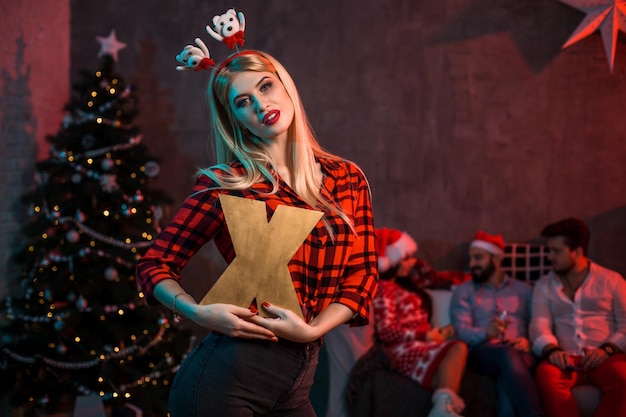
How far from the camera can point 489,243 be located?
436cm

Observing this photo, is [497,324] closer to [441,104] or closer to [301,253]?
[441,104]

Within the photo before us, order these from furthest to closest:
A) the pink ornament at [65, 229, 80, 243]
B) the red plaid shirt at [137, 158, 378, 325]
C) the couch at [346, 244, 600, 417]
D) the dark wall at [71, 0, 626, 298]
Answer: the dark wall at [71, 0, 626, 298], the pink ornament at [65, 229, 80, 243], the couch at [346, 244, 600, 417], the red plaid shirt at [137, 158, 378, 325]

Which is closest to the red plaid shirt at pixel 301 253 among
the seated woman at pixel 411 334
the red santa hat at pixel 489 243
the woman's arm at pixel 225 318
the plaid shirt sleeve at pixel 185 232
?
the plaid shirt sleeve at pixel 185 232

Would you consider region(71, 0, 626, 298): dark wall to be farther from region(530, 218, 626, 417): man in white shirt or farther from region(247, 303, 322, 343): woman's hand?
region(247, 303, 322, 343): woman's hand

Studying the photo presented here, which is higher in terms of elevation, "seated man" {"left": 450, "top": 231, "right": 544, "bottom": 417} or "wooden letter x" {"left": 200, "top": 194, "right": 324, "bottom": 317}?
"wooden letter x" {"left": 200, "top": 194, "right": 324, "bottom": 317}

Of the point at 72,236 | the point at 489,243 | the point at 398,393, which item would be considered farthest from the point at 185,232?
the point at 489,243

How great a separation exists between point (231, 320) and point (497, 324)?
286cm

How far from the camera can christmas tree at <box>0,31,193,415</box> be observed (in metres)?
4.21

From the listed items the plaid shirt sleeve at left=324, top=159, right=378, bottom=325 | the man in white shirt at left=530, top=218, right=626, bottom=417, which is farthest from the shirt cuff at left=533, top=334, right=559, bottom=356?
the plaid shirt sleeve at left=324, top=159, right=378, bottom=325

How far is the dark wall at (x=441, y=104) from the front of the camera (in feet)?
15.2

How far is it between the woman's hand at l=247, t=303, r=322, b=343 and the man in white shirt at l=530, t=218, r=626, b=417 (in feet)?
8.07

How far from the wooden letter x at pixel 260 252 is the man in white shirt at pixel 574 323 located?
8.18ft

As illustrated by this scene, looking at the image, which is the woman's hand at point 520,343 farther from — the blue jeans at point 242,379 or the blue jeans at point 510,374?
the blue jeans at point 242,379

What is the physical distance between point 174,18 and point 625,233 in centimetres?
334
